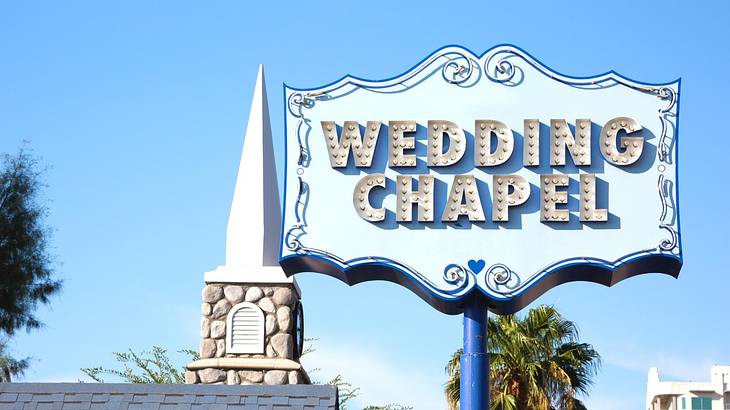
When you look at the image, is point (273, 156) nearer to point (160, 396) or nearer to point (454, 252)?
point (454, 252)

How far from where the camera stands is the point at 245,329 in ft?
66.0

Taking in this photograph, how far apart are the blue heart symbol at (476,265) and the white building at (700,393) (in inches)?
1969

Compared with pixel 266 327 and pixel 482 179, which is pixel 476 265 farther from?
pixel 266 327

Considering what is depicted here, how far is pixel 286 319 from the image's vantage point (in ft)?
65.9

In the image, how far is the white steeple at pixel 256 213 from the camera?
2039 centimetres

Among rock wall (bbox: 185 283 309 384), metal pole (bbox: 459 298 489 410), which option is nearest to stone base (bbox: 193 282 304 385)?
rock wall (bbox: 185 283 309 384)

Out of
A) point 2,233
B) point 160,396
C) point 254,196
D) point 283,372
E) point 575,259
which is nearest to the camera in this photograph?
point 160,396

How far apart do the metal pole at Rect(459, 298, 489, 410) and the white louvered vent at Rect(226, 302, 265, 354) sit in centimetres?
456

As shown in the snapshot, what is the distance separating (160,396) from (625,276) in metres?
6.49

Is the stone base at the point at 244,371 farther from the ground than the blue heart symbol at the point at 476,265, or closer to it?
closer to it

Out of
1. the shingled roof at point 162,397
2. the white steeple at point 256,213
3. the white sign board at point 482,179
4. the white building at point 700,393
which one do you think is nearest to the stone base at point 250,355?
the white steeple at point 256,213

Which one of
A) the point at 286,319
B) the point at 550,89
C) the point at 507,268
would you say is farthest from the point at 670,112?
the point at 286,319

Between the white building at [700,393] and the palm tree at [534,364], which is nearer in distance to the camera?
the palm tree at [534,364]

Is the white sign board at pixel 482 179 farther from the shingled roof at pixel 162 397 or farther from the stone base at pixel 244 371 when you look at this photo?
the stone base at pixel 244 371
